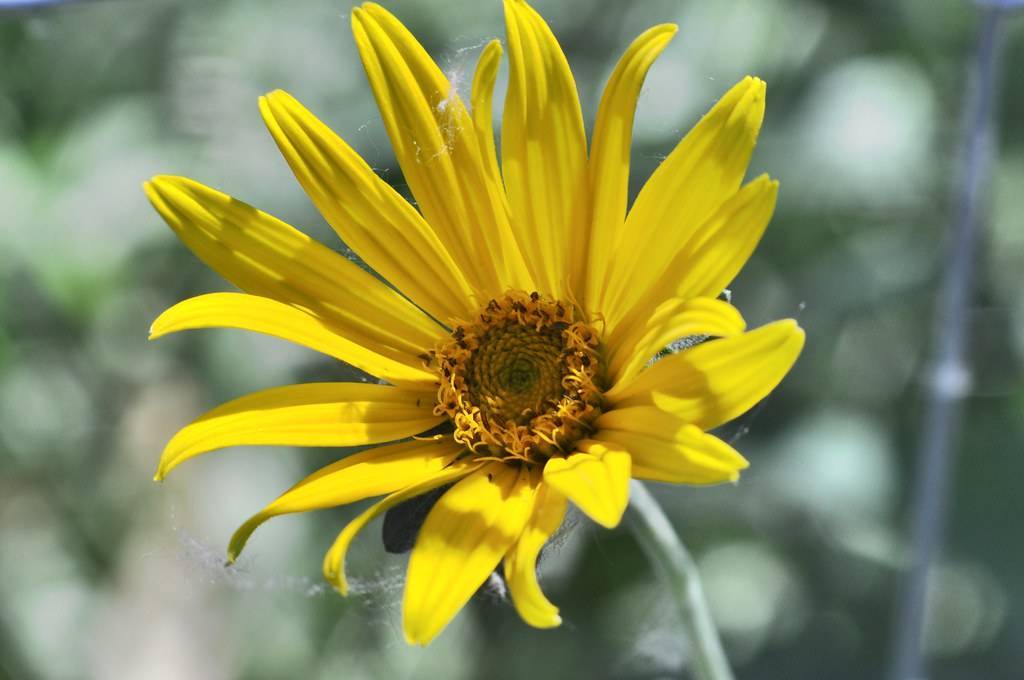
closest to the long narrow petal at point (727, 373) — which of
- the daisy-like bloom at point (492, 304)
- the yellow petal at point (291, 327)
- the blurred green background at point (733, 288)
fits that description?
the daisy-like bloom at point (492, 304)

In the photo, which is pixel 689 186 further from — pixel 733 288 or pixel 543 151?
pixel 733 288

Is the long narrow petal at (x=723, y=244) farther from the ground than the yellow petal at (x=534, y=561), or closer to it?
farther from the ground

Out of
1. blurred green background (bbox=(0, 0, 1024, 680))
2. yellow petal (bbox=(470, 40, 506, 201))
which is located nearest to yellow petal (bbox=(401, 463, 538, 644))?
yellow petal (bbox=(470, 40, 506, 201))

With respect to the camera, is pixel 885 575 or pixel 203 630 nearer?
pixel 885 575

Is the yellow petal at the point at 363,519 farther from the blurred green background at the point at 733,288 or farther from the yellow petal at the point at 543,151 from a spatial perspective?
the blurred green background at the point at 733,288

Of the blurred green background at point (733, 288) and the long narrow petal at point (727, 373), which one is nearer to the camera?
the long narrow petal at point (727, 373)

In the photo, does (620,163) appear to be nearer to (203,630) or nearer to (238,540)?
(238,540)

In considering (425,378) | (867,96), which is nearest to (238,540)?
(425,378)
